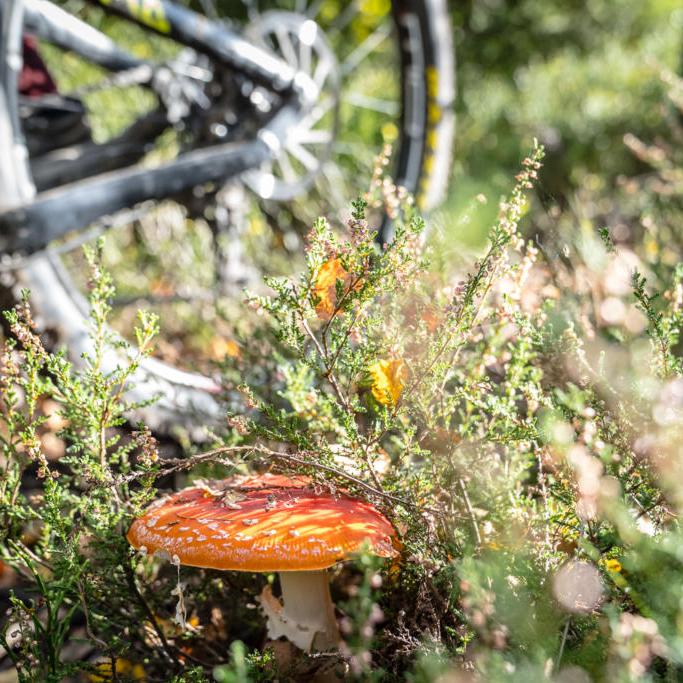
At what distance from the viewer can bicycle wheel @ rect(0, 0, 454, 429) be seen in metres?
1.62

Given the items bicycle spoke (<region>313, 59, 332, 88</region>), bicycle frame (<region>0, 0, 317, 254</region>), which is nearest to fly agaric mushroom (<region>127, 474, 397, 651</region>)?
bicycle frame (<region>0, 0, 317, 254</region>)

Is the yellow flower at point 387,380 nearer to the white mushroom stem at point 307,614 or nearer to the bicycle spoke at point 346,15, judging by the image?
the white mushroom stem at point 307,614

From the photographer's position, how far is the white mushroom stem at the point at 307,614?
3.70 ft

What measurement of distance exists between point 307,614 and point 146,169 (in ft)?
3.90

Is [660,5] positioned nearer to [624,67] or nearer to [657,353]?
[624,67]

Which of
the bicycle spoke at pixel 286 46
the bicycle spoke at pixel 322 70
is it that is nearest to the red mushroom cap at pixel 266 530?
the bicycle spoke at pixel 322 70

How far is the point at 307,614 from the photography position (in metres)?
1.14

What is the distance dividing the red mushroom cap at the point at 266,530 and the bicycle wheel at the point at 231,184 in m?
0.26

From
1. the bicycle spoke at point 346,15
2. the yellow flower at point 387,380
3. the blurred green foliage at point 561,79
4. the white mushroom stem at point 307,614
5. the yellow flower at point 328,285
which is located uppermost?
the yellow flower at point 328,285

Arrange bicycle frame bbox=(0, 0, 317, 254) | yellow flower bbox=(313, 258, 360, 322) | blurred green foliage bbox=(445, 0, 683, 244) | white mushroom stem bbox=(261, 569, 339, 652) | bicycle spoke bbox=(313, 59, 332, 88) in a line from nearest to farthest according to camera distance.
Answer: yellow flower bbox=(313, 258, 360, 322), white mushroom stem bbox=(261, 569, 339, 652), bicycle frame bbox=(0, 0, 317, 254), bicycle spoke bbox=(313, 59, 332, 88), blurred green foliage bbox=(445, 0, 683, 244)

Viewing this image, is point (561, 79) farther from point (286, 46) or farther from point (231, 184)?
point (231, 184)

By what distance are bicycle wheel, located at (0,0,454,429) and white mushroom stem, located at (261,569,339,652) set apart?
395 mm

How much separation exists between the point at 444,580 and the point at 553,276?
2.29ft

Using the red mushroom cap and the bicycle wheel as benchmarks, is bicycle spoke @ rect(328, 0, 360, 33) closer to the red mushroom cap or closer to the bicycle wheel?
the bicycle wheel
